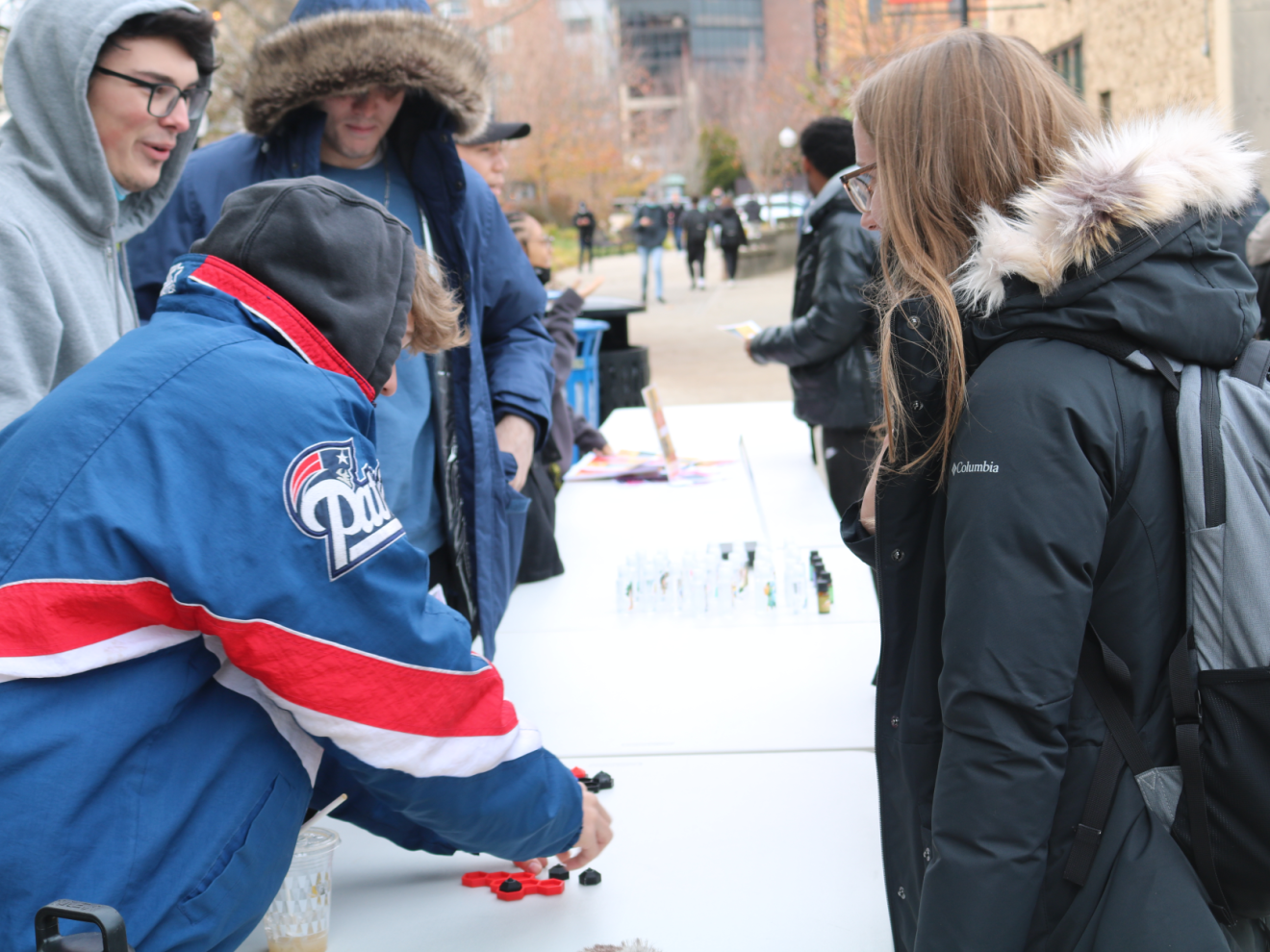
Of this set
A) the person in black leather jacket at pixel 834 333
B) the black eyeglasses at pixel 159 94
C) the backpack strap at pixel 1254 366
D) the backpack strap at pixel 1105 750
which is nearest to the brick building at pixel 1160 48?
the person in black leather jacket at pixel 834 333

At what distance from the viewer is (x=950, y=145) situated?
4.66 feet

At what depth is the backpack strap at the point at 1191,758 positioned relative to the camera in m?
1.24

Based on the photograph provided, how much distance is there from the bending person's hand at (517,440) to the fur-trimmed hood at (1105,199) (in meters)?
1.52

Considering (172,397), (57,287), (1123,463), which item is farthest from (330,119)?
(1123,463)

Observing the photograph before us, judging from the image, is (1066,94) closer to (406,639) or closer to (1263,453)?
(1263,453)

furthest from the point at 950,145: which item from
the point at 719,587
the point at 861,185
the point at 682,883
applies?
the point at 719,587

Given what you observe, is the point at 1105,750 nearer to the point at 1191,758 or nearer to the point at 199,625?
the point at 1191,758

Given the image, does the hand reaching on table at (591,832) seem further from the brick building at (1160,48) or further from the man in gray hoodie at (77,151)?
the brick building at (1160,48)

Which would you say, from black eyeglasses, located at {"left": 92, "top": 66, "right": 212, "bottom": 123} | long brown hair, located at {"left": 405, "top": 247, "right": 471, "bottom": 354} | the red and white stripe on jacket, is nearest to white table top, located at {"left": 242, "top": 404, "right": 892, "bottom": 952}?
the red and white stripe on jacket

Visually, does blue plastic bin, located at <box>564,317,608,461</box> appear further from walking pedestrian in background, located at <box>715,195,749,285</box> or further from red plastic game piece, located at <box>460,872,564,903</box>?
walking pedestrian in background, located at <box>715,195,749,285</box>

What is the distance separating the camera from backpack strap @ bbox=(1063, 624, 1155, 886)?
4.11ft

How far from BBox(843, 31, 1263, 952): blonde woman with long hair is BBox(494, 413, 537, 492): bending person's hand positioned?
1457 mm

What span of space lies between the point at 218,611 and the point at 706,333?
14.9m

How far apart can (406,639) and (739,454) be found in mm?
3979
